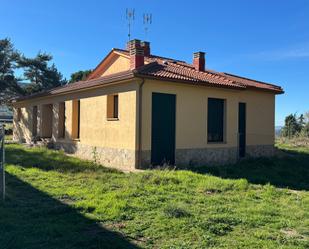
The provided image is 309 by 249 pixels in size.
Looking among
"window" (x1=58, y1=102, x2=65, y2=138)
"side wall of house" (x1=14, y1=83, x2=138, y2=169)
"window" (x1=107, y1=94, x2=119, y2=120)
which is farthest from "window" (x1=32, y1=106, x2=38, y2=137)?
"window" (x1=107, y1=94, x2=119, y2=120)

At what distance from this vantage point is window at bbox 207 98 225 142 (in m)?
14.8

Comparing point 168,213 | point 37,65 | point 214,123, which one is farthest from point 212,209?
point 37,65

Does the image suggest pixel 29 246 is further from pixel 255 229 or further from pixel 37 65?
pixel 37 65

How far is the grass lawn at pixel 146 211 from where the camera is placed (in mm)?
5160

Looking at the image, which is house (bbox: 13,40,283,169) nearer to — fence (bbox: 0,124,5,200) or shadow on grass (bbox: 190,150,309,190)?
shadow on grass (bbox: 190,150,309,190)

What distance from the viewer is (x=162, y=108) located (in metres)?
13.1

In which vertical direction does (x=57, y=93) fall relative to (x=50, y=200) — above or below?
above

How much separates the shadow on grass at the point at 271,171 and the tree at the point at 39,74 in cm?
2709

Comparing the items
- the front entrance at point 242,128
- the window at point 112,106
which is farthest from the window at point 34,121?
the front entrance at point 242,128

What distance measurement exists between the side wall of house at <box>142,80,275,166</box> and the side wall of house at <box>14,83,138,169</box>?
0.57 m

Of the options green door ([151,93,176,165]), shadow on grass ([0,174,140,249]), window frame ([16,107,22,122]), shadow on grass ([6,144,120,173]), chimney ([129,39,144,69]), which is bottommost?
shadow on grass ([0,174,140,249])

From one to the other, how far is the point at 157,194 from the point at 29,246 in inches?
151

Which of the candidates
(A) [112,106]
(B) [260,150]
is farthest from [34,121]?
(B) [260,150]

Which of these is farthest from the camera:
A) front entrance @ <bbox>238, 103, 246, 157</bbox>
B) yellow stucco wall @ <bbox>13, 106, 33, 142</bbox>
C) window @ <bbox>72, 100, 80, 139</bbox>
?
yellow stucco wall @ <bbox>13, 106, 33, 142</bbox>
